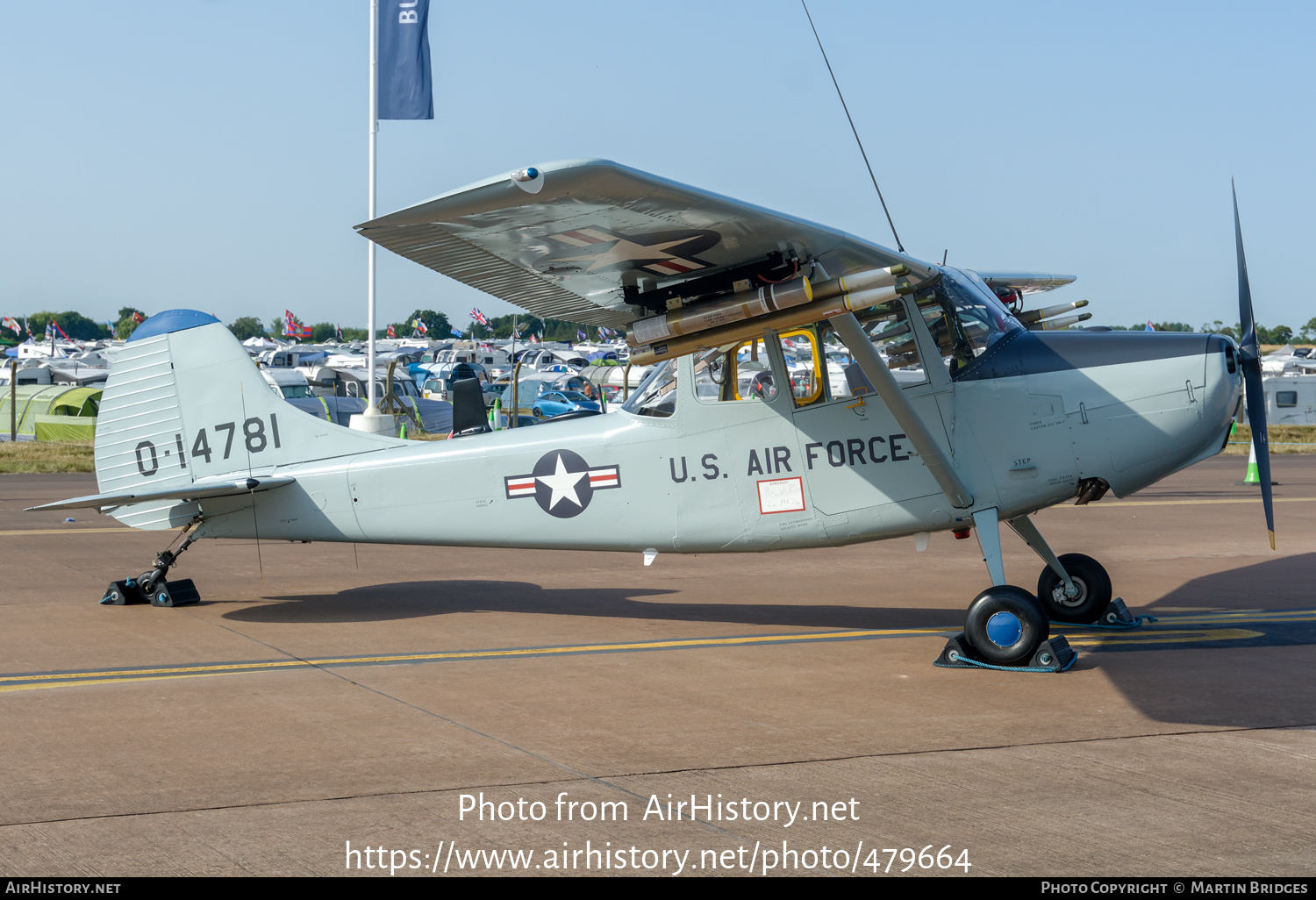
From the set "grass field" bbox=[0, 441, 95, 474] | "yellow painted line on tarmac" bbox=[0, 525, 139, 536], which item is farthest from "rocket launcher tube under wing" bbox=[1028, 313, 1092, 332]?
"grass field" bbox=[0, 441, 95, 474]

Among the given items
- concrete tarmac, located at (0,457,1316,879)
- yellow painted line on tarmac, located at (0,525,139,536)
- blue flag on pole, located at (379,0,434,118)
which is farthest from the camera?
blue flag on pole, located at (379,0,434,118)

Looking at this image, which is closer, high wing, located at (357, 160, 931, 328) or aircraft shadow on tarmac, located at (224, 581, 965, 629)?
high wing, located at (357, 160, 931, 328)

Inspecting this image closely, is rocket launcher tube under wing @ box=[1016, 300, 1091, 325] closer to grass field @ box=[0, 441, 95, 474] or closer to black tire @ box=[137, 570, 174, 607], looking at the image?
black tire @ box=[137, 570, 174, 607]

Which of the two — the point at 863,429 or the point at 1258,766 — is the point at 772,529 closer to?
the point at 863,429

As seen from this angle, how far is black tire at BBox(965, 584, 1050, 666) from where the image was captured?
7.42m

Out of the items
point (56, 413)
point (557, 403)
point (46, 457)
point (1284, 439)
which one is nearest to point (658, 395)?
point (46, 457)

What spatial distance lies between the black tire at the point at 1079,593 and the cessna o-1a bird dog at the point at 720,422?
0.02 m

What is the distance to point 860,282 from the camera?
6.84m

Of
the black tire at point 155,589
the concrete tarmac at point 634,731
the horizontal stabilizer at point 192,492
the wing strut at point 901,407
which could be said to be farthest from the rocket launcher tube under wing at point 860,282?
the black tire at point 155,589

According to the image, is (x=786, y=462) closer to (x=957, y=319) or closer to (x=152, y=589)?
(x=957, y=319)

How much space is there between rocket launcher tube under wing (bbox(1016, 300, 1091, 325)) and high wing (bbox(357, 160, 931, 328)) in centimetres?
243

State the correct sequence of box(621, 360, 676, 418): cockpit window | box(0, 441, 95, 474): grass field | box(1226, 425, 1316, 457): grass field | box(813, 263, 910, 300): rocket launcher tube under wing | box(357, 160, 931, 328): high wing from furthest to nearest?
box(1226, 425, 1316, 457): grass field, box(0, 441, 95, 474): grass field, box(621, 360, 676, 418): cockpit window, box(813, 263, 910, 300): rocket launcher tube under wing, box(357, 160, 931, 328): high wing

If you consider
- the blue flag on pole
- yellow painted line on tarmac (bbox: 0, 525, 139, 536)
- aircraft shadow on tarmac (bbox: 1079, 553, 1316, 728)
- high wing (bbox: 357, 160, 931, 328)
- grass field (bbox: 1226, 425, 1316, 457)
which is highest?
the blue flag on pole

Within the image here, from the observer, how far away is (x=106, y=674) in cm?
734
